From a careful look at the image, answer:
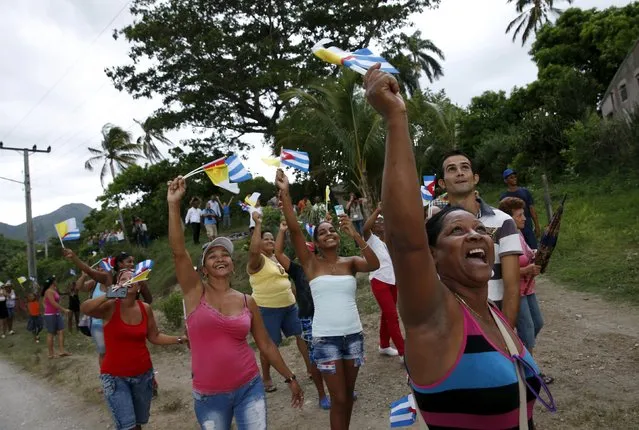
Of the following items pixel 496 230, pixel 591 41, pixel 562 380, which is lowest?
pixel 562 380

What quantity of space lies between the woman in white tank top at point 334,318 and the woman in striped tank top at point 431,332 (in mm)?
2465

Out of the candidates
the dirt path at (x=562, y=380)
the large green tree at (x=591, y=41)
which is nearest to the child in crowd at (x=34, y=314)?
the dirt path at (x=562, y=380)

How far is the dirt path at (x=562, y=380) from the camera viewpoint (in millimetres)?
4367

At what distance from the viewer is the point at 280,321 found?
5.95m

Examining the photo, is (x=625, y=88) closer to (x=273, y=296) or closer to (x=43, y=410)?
(x=273, y=296)

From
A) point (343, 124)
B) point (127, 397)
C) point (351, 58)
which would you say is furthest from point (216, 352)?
point (343, 124)

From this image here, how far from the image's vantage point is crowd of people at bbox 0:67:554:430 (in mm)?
→ 1486

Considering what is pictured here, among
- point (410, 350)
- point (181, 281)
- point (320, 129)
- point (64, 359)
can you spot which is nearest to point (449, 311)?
point (410, 350)

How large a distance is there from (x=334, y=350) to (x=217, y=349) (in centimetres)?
105

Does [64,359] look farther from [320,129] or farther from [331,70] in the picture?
[331,70]

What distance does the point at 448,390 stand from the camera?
1470mm

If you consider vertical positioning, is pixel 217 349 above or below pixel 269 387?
above

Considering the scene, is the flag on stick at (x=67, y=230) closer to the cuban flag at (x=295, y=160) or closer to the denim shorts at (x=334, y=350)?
the cuban flag at (x=295, y=160)

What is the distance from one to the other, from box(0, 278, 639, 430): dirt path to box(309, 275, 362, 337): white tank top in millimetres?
1328
